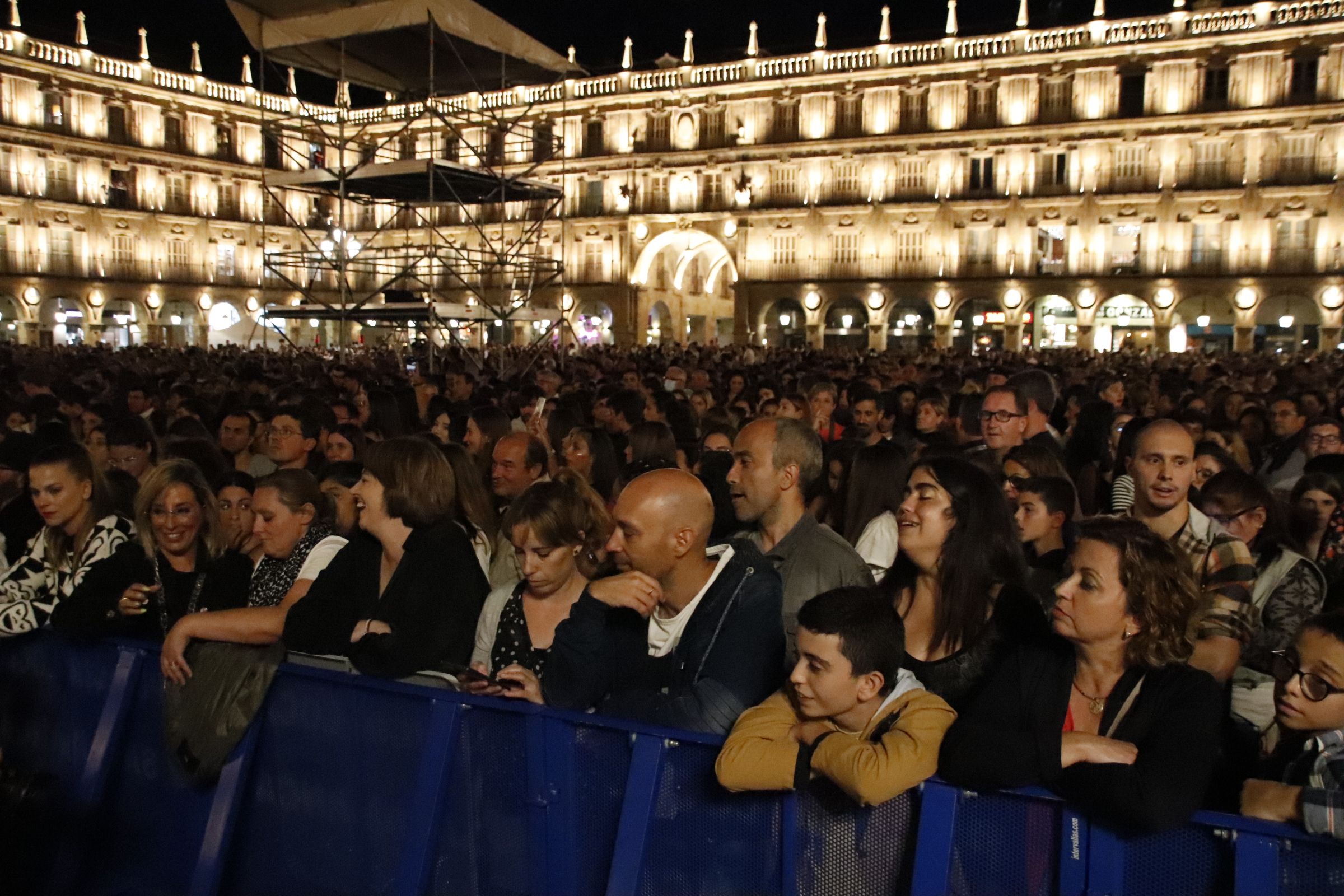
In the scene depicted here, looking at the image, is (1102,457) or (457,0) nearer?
(1102,457)

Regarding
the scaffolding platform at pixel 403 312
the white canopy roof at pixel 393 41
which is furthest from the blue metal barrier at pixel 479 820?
the white canopy roof at pixel 393 41

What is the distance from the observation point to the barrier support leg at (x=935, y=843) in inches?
124

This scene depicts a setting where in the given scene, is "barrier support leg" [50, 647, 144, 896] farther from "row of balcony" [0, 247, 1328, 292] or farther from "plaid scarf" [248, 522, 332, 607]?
"row of balcony" [0, 247, 1328, 292]

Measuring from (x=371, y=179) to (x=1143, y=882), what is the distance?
1824cm

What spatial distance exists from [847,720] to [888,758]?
21 centimetres

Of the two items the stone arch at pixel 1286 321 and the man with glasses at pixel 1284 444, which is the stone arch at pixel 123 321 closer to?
the stone arch at pixel 1286 321

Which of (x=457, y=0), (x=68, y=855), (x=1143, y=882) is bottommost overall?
(x=68, y=855)

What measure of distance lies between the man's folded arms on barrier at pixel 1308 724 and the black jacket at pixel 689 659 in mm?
1477

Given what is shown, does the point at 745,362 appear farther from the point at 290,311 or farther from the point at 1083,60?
the point at 1083,60

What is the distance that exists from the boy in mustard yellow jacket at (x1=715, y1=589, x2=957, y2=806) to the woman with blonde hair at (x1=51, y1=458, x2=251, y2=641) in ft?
8.75

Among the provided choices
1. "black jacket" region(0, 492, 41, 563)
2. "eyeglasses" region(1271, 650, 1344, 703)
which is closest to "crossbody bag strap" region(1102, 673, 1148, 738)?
"eyeglasses" region(1271, 650, 1344, 703)

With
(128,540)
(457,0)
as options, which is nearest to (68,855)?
(128,540)

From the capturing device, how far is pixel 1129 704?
324cm

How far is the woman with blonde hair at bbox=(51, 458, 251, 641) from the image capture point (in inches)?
184
